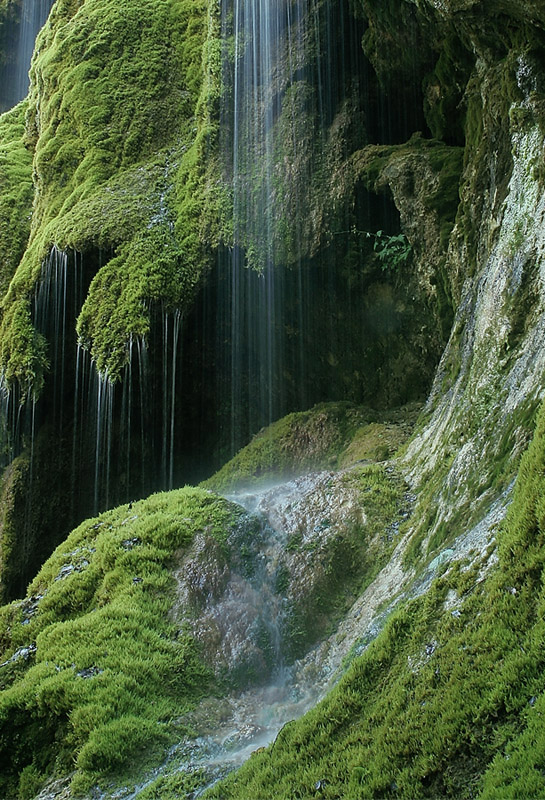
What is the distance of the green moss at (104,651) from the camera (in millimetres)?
5238

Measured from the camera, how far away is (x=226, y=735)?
210 inches

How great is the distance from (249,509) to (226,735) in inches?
130

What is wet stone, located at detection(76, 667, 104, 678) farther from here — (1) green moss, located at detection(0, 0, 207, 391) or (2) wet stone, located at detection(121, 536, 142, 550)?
(1) green moss, located at detection(0, 0, 207, 391)

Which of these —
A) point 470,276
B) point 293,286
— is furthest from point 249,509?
point 293,286

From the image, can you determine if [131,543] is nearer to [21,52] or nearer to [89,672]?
[89,672]

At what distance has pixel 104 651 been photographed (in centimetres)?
604

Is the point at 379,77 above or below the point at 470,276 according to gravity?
above

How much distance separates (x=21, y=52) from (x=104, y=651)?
3303 centimetres

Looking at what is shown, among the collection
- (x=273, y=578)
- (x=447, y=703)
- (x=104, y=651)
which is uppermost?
(x=447, y=703)

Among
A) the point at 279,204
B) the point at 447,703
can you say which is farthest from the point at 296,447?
the point at 447,703

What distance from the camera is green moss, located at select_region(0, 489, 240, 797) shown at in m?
5.24

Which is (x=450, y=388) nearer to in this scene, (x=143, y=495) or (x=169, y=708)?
(x=169, y=708)

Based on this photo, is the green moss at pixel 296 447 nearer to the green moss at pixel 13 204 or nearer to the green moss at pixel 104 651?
the green moss at pixel 104 651

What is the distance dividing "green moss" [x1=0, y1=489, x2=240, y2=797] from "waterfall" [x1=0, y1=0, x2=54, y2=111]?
96.4 ft
